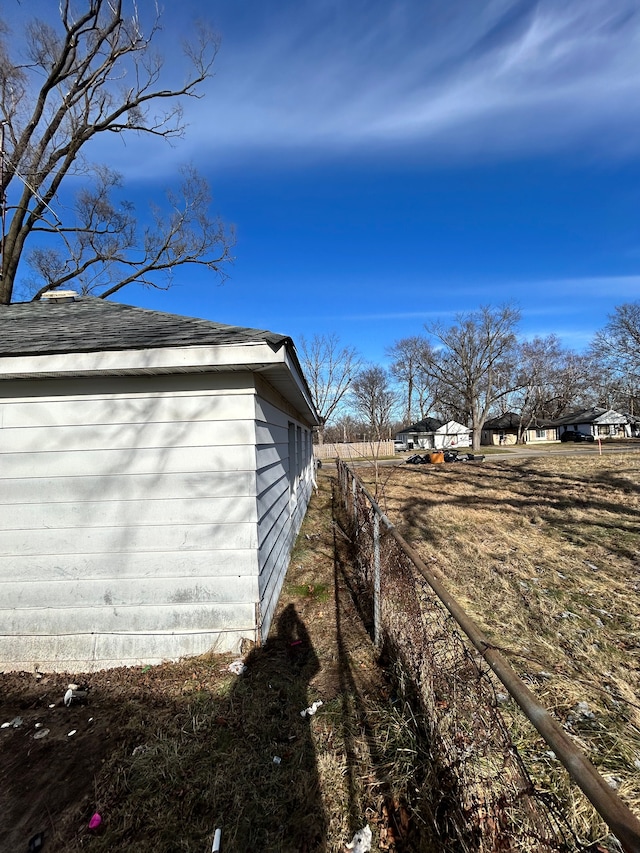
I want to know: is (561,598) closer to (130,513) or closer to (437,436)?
(130,513)

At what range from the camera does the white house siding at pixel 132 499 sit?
3.52 meters

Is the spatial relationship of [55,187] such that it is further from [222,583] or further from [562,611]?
[562,611]

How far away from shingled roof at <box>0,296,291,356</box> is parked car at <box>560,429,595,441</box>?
56.3 m

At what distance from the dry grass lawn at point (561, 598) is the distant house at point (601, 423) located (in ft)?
160

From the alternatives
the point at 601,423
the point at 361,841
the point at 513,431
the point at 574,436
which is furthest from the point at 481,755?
the point at 513,431

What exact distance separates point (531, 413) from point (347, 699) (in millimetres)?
59864

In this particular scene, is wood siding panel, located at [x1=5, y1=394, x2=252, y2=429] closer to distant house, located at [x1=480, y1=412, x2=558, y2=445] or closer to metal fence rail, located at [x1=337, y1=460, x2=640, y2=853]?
metal fence rail, located at [x1=337, y1=460, x2=640, y2=853]

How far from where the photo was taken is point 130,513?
354 cm

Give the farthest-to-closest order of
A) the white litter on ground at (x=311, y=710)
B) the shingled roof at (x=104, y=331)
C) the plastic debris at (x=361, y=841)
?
the shingled roof at (x=104, y=331) → the white litter on ground at (x=311, y=710) → the plastic debris at (x=361, y=841)

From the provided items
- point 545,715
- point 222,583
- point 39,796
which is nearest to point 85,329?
point 222,583

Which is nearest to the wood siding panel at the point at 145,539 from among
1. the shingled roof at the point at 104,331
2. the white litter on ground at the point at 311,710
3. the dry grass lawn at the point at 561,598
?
the white litter on ground at the point at 311,710

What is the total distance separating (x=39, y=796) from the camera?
90.0 inches

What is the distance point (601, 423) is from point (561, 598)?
190 ft

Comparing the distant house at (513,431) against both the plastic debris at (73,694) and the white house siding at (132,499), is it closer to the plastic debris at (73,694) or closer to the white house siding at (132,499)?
the white house siding at (132,499)
